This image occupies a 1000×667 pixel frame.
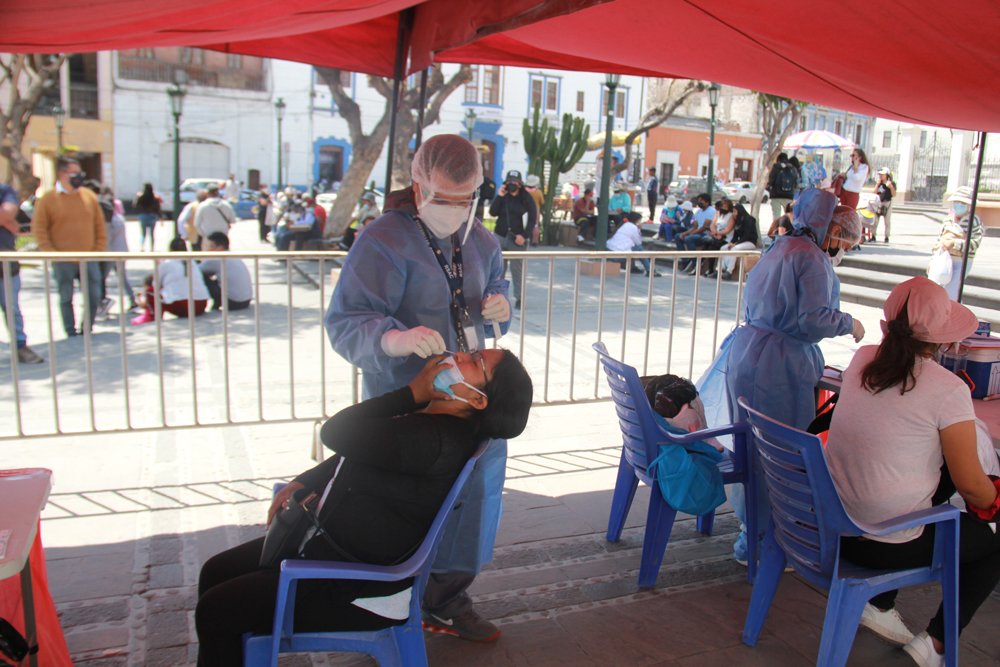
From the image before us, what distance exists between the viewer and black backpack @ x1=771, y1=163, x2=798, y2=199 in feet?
45.3

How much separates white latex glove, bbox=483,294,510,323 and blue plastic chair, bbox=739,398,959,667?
90 centimetres

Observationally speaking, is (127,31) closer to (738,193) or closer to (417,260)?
(417,260)

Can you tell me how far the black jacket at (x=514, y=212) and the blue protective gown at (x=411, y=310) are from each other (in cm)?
849

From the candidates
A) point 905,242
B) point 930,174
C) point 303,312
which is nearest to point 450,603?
point 303,312

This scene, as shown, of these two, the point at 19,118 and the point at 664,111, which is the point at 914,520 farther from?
the point at 19,118

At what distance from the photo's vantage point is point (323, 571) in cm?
208

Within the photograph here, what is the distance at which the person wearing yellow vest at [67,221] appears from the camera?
7.94m

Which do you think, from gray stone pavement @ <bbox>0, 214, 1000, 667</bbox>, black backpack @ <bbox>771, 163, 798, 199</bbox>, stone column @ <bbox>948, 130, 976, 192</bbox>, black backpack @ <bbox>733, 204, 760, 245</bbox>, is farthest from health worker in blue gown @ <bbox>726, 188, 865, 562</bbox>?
stone column @ <bbox>948, 130, 976, 192</bbox>

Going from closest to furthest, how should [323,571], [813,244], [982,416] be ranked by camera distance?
[323,571] < [982,416] < [813,244]

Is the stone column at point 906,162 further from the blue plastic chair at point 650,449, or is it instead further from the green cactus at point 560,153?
the blue plastic chair at point 650,449

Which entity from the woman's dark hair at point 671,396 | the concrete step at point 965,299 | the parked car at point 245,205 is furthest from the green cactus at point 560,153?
the woman's dark hair at point 671,396

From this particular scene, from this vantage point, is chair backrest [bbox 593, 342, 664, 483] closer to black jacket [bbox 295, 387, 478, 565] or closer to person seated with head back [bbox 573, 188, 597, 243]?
→ black jacket [bbox 295, 387, 478, 565]

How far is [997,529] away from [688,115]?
49400 millimetres

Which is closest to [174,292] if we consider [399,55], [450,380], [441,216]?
[399,55]
